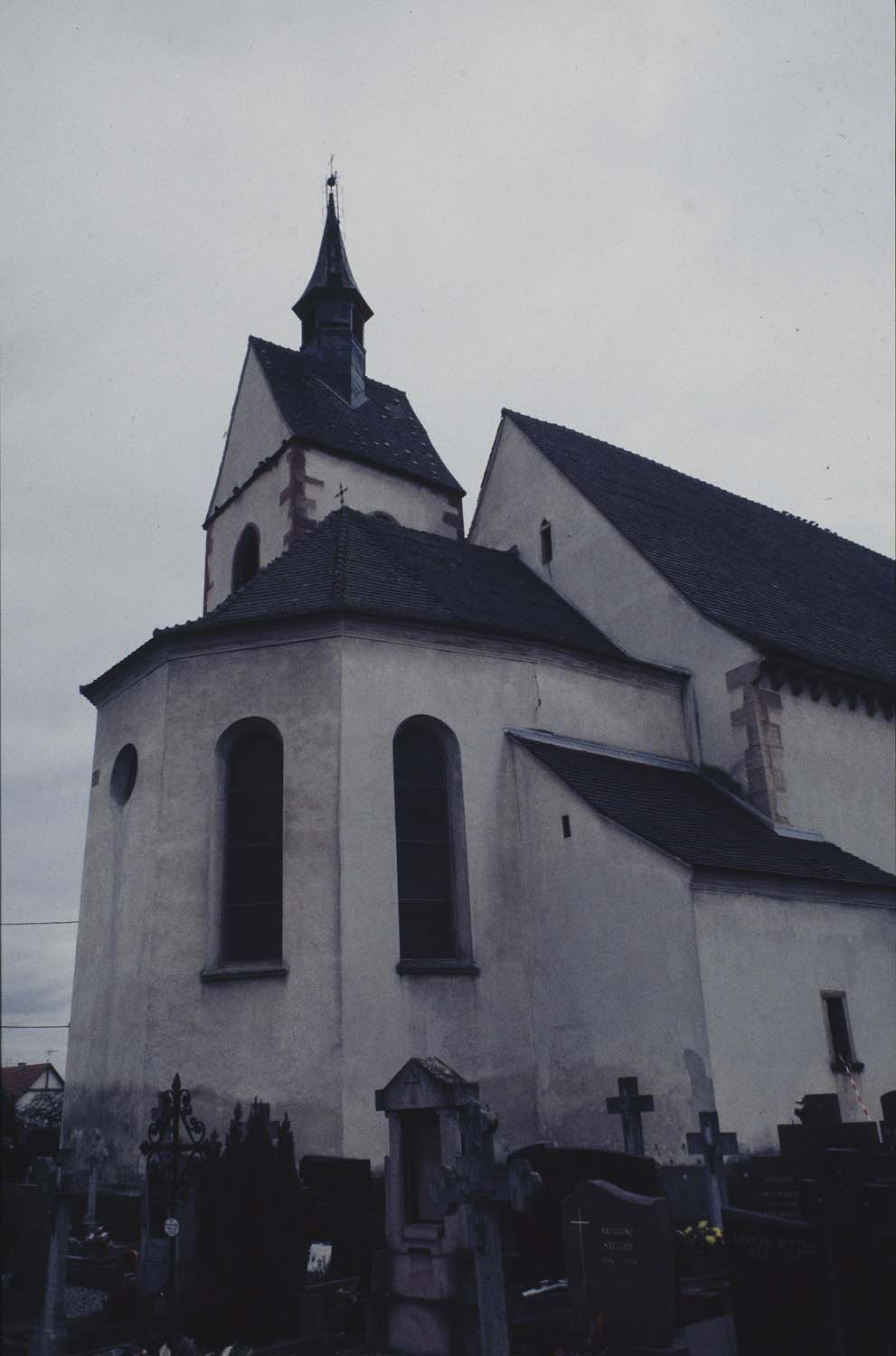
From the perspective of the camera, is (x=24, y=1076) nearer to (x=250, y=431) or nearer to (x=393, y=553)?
(x=250, y=431)

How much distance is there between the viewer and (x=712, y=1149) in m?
10.5

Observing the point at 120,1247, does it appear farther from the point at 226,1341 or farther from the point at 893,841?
the point at 893,841

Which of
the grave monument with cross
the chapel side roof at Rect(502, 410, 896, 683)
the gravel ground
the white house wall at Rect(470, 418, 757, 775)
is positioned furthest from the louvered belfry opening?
the chapel side roof at Rect(502, 410, 896, 683)

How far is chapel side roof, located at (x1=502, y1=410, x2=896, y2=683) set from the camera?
17.1 metres

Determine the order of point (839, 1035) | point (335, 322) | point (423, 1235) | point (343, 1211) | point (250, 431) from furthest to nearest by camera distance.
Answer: point (335, 322) < point (250, 431) < point (839, 1035) < point (343, 1211) < point (423, 1235)

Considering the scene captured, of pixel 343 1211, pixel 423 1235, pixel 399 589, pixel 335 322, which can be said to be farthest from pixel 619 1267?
pixel 335 322

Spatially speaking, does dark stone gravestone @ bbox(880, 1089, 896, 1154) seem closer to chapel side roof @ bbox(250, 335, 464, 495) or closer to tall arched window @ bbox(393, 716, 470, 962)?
tall arched window @ bbox(393, 716, 470, 962)

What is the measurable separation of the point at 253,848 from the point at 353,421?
12299 millimetres

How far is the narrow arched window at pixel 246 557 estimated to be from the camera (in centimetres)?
2144

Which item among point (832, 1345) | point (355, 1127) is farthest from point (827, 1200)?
point (355, 1127)

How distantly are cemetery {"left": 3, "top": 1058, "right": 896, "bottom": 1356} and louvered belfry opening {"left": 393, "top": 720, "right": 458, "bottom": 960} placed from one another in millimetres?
3044

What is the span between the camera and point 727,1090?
11414mm

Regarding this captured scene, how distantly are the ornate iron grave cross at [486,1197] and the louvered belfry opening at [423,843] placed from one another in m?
4.98

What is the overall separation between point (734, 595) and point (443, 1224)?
11966 millimetres
